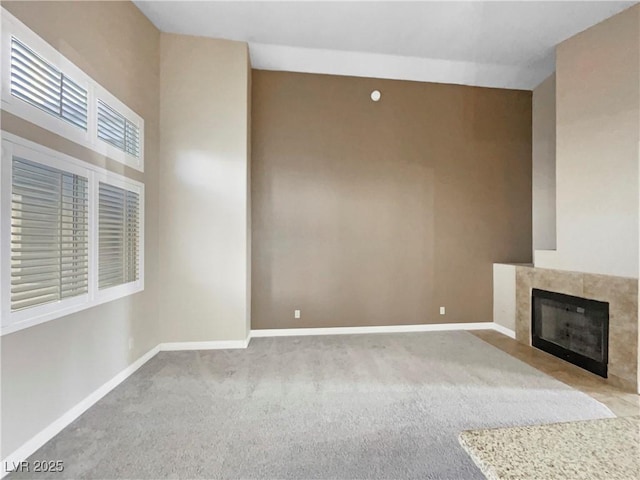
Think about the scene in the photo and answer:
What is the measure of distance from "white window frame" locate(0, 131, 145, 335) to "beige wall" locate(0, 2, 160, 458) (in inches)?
2.4

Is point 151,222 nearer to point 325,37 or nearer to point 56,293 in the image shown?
point 56,293

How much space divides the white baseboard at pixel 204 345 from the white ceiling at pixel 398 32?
3742mm

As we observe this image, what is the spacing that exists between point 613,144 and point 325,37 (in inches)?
130

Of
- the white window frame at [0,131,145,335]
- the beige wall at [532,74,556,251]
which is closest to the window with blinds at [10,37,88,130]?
the white window frame at [0,131,145,335]

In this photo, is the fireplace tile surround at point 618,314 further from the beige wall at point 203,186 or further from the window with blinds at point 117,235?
the window with blinds at point 117,235

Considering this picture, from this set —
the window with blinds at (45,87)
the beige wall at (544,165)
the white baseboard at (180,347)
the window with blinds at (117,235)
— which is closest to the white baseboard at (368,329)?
the white baseboard at (180,347)

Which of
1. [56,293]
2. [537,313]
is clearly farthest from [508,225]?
[56,293]

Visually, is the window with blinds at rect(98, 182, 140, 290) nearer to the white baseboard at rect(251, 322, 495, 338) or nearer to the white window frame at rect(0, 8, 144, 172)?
the white window frame at rect(0, 8, 144, 172)

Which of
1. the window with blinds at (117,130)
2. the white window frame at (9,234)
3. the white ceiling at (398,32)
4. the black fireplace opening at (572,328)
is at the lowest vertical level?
the black fireplace opening at (572,328)

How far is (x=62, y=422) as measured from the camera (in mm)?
2242

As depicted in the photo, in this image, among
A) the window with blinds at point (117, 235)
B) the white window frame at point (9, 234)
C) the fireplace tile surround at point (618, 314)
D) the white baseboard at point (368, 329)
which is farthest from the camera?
the white baseboard at point (368, 329)

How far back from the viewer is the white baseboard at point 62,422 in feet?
6.19

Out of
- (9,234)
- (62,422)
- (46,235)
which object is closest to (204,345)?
(62,422)

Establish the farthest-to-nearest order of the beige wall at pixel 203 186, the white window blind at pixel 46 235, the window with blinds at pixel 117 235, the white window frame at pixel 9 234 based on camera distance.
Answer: the beige wall at pixel 203 186, the window with blinds at pixel 117 235, the white window blind at pixel 46 235, the white window frame at pixel 9 234
